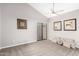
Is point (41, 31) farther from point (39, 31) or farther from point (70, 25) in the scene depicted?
point (70, 25)

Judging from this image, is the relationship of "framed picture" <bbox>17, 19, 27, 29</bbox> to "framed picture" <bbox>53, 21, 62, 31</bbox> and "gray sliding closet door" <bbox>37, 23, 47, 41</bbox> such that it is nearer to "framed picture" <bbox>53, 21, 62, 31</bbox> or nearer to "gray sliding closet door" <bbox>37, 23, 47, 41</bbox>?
"gray sliding closet door" <bbox>37, 23, 47, 41</bbox>

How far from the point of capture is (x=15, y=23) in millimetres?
2328

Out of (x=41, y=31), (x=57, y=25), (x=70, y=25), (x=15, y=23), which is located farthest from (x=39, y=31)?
(x=70, y=25)

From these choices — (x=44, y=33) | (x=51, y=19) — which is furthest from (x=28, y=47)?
(x=51, y=19)

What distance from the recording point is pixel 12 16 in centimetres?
229

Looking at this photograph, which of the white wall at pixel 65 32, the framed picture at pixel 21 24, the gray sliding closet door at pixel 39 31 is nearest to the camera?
the white wall at pixel 65 32

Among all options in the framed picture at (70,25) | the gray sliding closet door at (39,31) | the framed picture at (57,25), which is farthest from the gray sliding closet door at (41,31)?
the framed picture at (70,25)

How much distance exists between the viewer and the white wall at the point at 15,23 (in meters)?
2.26

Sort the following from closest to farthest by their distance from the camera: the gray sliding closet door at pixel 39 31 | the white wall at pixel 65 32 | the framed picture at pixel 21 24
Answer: the white wall at pixel 65 32
the framed picture at pixel 21 24
the gray sliding closet door at pixel 39 31

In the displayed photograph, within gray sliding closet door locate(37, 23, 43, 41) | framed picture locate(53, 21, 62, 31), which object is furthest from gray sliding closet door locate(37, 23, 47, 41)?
framed picture locate(53, 21, 62, 31)

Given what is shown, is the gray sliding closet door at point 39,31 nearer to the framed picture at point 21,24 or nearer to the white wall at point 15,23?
the white wall at point 15,23

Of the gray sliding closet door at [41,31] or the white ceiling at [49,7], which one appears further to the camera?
the gray sliding closet door at [41,31]

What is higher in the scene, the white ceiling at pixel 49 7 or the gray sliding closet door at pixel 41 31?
the white ceiling at pixel 49 7

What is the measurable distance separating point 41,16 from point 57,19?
0.41m
